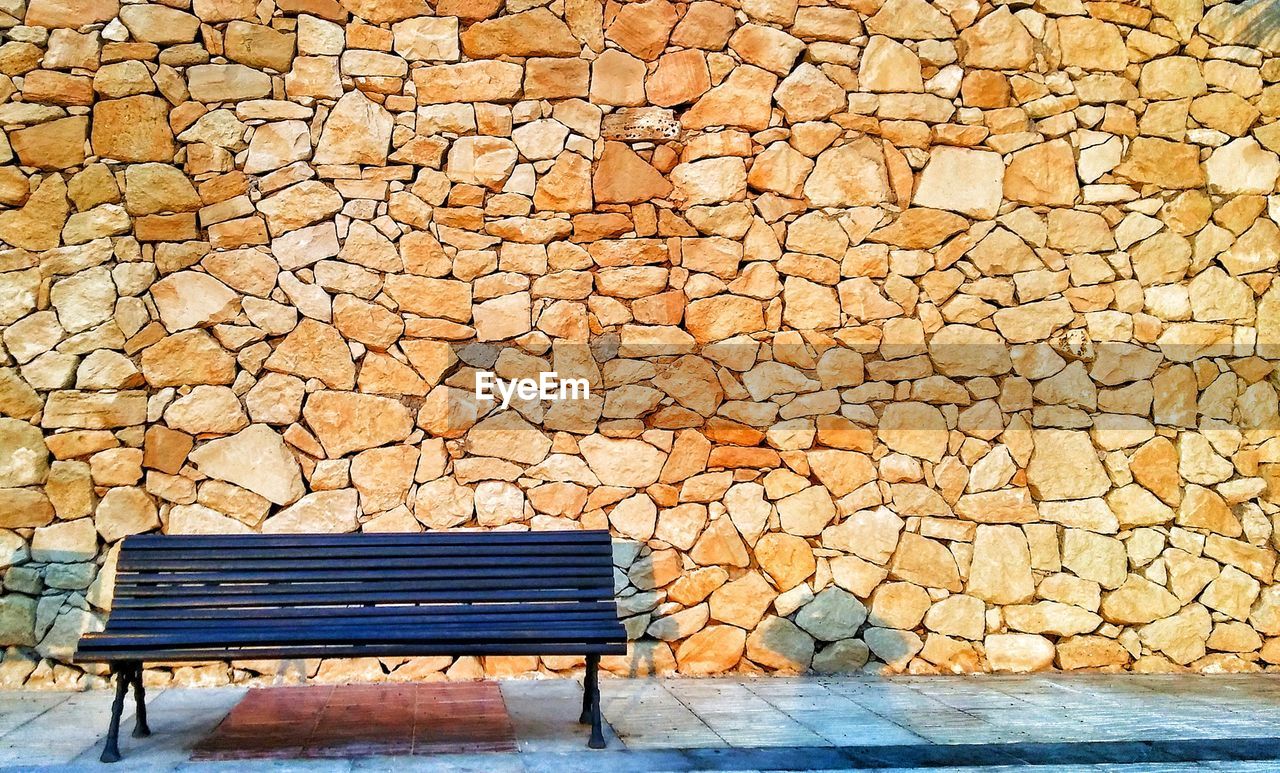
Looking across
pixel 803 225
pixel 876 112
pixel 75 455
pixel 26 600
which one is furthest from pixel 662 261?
pixel 26 600

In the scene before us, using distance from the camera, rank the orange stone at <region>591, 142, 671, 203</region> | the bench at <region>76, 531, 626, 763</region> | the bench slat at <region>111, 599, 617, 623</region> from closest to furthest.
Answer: the bench at <region>76, 531, 626, 763</region>
the bench slat at <region>111, 599, 617, 623</region>
the orange stone at <region>591, 142, 671, 203</region>

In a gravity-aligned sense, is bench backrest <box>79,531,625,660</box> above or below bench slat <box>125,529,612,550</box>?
below

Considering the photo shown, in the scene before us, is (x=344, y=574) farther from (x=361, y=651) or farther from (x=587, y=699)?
(x=587, y=699)

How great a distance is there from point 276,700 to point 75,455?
4.57 ft

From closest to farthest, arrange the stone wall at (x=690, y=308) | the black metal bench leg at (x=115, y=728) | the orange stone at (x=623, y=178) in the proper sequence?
the black metal bench leg at (x=115, y=728)
the stone wall at (x=690, y=308)
the orange stone at (x=623, y=178)

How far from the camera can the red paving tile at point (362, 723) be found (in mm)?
3361

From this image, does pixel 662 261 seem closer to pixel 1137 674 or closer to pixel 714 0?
pixel 714 0

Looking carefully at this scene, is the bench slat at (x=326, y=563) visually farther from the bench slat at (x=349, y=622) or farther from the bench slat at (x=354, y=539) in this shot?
the bench slat at (x=349, y=622)

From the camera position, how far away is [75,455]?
4.27 meters

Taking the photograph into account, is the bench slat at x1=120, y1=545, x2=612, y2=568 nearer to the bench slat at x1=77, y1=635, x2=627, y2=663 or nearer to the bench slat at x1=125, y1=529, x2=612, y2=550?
the bench slat at x1=125, y1=529, x2=612, y2=550

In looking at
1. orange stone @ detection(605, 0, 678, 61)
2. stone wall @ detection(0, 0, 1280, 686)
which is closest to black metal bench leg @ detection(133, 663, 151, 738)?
stone wall @ detection(0, 0, 1280, 686)

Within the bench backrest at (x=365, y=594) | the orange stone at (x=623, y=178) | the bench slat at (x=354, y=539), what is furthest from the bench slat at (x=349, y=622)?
the orange stone at (x=623, y=178)

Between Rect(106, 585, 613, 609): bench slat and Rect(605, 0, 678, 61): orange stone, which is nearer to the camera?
Rect(106, 585, 613, 609): bench slat

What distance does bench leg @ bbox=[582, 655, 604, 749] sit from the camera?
11.2ft
